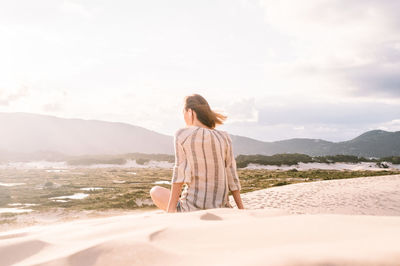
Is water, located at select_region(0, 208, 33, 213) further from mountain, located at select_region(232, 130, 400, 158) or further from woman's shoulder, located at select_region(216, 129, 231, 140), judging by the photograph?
mountain, located at select_region(232, 130, 400, 158)

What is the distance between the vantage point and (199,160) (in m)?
3.33

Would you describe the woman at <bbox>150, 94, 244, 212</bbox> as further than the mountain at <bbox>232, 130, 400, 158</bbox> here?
No

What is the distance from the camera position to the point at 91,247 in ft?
5.20

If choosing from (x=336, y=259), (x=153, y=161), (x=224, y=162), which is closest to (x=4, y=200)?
(x=224, y=162)

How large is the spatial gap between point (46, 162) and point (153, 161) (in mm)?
14960

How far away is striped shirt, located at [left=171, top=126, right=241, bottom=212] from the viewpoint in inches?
130

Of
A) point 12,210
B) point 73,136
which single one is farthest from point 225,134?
point 73,136

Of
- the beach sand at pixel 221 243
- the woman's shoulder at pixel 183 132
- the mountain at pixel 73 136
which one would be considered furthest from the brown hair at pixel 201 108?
the mountain at pixel 73 136

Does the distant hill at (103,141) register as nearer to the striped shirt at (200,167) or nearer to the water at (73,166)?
the water at (73,166)

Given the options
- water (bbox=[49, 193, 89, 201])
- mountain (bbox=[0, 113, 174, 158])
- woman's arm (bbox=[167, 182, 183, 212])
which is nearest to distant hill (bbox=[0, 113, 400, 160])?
mountain (bbox=[0, 113, 174, 158])

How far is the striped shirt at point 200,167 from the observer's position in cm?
330

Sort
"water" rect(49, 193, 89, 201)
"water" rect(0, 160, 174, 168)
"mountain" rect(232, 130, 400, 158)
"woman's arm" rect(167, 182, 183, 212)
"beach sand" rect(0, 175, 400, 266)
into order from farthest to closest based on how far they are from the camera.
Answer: "mountain" rect(232, 130, 400, 158)
"water" rect(0, 160, 174, 168)
"water" rect(49, 193, 89, 201)
"woman's arm" rect(167, 182, 183, 212)
"beach sand" rect(0, 175, 400, 266)

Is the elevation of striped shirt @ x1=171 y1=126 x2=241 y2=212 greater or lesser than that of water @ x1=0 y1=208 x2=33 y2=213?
greater

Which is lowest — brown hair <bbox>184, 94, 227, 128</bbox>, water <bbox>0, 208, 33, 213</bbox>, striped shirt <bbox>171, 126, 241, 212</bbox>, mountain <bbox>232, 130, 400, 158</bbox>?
water <bbox>0, 208, 33, 213</bbox>
